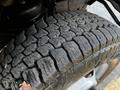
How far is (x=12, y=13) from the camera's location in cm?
162

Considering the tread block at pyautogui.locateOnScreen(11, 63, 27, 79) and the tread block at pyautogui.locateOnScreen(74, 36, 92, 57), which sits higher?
the tread block at pyautogui.locateOnScreen(11, 63, 27, 79)

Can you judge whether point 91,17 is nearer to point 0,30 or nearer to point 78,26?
point 78,26

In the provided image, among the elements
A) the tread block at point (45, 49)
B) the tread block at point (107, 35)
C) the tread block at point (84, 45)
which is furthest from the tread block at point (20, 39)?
the tread block at point (107, 35)

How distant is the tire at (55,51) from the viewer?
4.50 feet

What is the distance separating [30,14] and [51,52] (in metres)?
0.29

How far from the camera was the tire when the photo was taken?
4.50 ft

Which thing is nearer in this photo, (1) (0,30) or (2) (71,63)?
(2) (71,63)

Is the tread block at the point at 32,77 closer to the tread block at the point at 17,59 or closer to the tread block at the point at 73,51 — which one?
the tread block at the point at 17,59

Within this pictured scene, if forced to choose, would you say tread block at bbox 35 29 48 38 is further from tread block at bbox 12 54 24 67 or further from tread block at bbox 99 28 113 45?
tread block at bbox 99 28 113 45

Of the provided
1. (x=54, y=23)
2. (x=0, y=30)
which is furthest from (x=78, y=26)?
(x=0, y=30)

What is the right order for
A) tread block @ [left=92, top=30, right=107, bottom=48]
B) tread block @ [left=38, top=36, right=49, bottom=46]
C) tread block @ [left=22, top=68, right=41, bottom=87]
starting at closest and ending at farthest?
tread block @ [left=22, top=68, right=41, bottom=87] < tread block @ [left=38, top=36, right=49, bottom=46] < tread block @ [left=92, top=30, right=107, bottom=48]

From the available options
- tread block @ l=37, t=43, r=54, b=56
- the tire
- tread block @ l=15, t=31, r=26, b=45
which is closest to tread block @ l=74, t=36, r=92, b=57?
the tire

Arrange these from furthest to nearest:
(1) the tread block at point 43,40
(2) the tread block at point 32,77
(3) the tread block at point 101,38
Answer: (3) the tread block at point 101,38, (1) the tread block at point 43,40, (2) the tread block at point 32,77

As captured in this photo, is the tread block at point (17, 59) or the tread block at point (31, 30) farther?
the tread block at point (31, 30)
